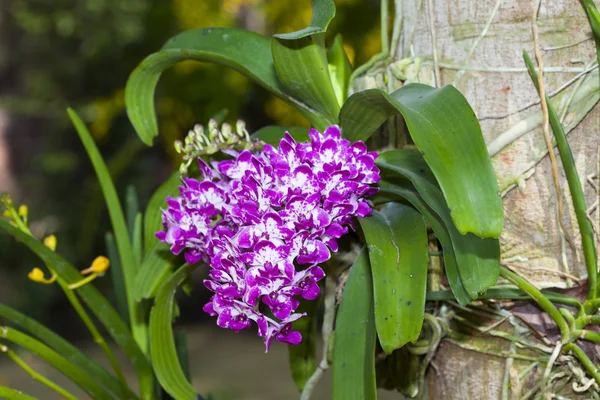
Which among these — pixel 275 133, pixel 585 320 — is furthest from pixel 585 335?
pixel 275 133

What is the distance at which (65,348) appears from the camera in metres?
0.95

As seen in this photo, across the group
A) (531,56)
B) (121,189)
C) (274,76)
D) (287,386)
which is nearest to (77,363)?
(274,76)

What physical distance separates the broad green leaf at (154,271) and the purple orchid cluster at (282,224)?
6.2 inches

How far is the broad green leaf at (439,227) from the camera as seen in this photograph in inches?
25.7

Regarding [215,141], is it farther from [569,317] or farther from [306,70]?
[569,317]

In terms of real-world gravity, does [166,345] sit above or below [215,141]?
below

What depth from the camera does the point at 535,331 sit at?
768mm

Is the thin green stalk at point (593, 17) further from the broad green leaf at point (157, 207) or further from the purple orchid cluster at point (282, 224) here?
the broad green leaf at point (157, 207)

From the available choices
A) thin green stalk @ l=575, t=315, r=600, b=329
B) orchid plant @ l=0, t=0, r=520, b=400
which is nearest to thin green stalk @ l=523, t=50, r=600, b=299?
thin green stalk @ l=575, t=315, r=600, b=329

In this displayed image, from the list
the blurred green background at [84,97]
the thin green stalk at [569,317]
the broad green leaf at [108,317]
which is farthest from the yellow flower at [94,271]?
the blurred green background at [84,97]

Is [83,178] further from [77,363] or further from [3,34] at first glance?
Result: [77,363]

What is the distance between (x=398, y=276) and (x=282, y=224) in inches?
5.3

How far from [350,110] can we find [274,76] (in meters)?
0.16

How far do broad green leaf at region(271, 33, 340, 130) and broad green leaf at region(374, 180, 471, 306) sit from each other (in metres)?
0.15
